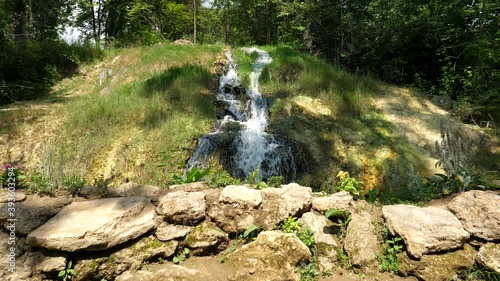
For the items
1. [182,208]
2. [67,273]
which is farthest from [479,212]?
[67,273]

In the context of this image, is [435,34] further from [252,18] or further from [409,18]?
[252,18]

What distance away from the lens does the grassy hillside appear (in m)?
7.35

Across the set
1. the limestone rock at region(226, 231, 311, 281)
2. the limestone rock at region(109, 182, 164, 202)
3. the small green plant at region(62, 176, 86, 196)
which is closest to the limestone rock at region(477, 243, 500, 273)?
the limestone rock at region(226, 231, 311, 281)

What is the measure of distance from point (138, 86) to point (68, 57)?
6.49 m

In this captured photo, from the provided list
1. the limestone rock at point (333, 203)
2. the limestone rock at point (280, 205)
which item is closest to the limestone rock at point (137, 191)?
the limestone rock at point (280, 205)

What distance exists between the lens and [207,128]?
28.1 ft

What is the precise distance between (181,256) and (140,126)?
5.67 metres

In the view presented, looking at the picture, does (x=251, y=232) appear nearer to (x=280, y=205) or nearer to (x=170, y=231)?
(x=280, y=205)

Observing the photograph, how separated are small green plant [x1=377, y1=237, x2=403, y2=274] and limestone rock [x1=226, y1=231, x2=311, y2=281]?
77 cm

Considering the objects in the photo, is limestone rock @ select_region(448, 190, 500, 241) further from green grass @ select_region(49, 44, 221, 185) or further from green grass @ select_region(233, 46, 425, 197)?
green grass @ select_region(49, 44, 221, 185)

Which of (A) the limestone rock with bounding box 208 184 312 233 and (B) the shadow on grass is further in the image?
(B) the shadow on grass

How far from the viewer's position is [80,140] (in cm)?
771

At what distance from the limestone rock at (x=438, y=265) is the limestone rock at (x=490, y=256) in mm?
71

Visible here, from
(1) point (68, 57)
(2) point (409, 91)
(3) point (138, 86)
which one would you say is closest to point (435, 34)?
(2) point (409, 91)
